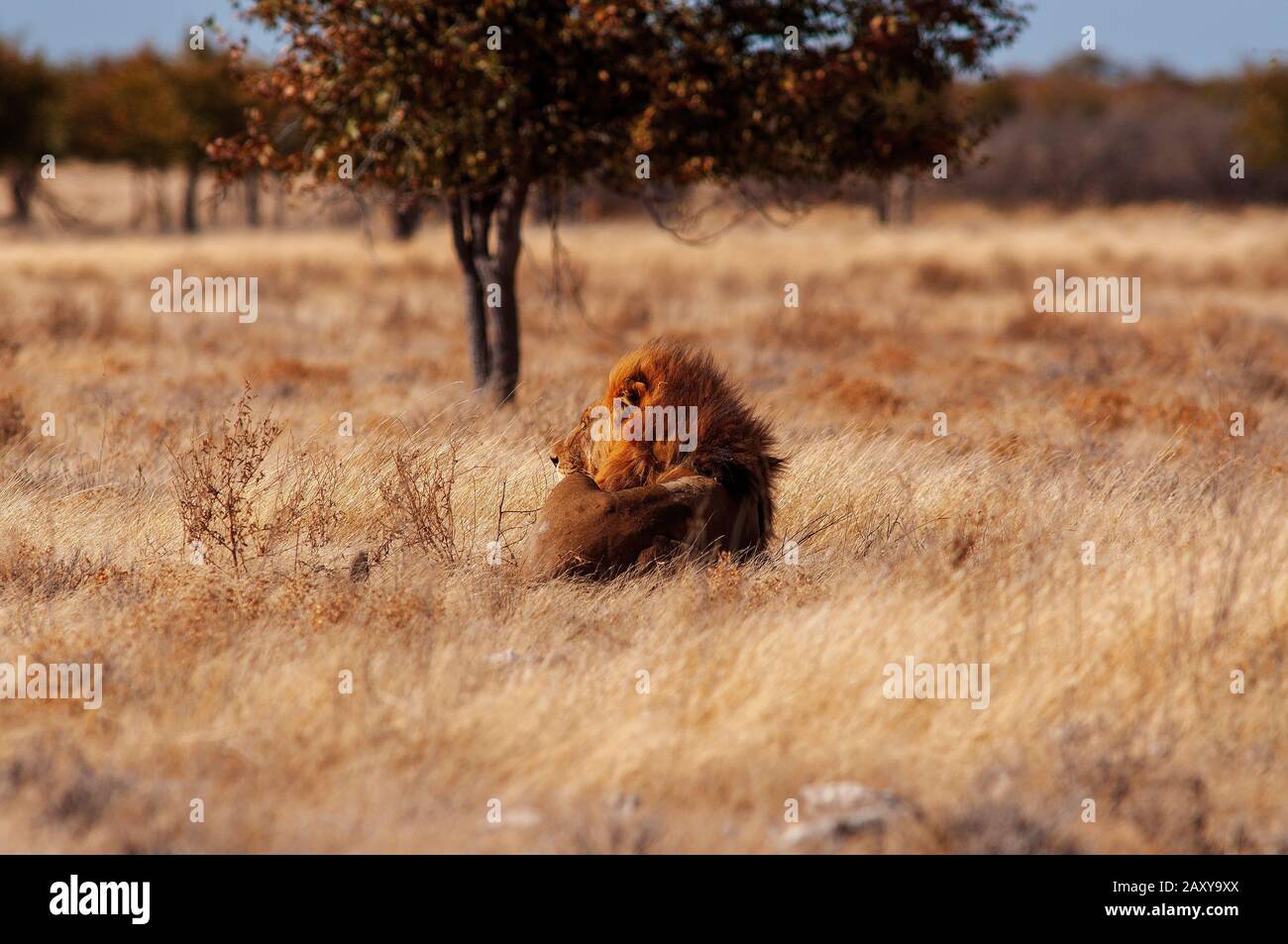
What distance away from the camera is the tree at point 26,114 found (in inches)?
1975

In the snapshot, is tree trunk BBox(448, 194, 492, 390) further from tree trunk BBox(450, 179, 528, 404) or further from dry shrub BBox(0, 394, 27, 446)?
dry shrub BBox(0, 394, 27, 446)

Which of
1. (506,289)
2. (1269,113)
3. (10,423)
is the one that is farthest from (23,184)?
(10,423)

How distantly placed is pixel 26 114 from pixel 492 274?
4441 cm

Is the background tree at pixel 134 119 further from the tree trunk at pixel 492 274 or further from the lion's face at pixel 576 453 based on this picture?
the lion's face at pixel 576 453

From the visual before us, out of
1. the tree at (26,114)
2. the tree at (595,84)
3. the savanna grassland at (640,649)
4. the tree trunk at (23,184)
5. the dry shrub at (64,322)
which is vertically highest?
the tree at (26,114)

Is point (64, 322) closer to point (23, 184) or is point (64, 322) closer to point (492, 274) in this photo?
point (492, 274)

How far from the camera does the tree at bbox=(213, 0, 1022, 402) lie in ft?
35.0

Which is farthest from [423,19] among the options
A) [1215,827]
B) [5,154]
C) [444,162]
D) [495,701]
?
[5,154]

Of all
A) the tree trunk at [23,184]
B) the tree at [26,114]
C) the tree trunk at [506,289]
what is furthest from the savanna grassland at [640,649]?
the tree trunk at [23,184]

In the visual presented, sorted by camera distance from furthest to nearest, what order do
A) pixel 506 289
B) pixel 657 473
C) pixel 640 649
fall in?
pixel 506 289, pixel 657 473, pixel 640 649

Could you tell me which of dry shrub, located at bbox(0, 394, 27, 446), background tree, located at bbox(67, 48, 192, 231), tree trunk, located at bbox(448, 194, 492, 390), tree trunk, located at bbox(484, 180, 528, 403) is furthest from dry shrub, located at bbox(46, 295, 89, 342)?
background tree, located at bbox(67, 48, 192, 231)

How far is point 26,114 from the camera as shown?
5091 centimetres

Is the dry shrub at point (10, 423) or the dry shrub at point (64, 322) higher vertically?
the dry shrub at point (64, 322)

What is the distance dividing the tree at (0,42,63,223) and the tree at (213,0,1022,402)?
4197cm
